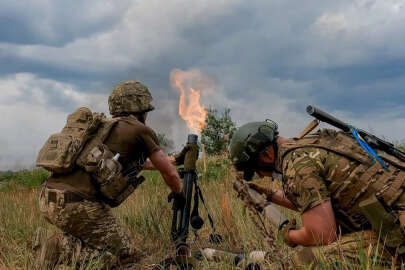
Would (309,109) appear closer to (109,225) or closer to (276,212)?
(276,212)

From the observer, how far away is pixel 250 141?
2.94 m

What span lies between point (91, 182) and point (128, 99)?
108 centimetres

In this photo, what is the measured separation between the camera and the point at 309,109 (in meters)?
2.84

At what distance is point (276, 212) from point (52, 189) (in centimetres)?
230

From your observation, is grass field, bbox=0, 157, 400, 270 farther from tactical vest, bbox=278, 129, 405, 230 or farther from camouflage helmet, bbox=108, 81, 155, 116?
camouflage helmet, bbox=108, 81, 155, 116

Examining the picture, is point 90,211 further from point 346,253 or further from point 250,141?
point 346,253

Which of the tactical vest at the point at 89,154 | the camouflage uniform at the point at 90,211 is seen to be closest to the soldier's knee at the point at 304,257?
the camouflage uniform at the point at 90,211

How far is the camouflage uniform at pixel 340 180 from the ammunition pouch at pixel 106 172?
6.31 feet

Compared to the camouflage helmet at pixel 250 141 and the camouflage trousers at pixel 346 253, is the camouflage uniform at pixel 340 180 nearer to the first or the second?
the camouflage trousers at pixel 346 253

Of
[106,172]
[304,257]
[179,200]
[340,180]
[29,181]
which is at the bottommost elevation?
[304,257]

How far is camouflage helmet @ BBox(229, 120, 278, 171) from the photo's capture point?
293 cm

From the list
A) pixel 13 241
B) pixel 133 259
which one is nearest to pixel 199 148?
pixel 133 259

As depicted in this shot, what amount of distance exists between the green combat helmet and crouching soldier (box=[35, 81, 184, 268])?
3.86 ft

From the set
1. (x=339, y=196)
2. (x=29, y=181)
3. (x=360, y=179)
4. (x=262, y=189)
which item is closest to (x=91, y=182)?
(x=262, y=189)
